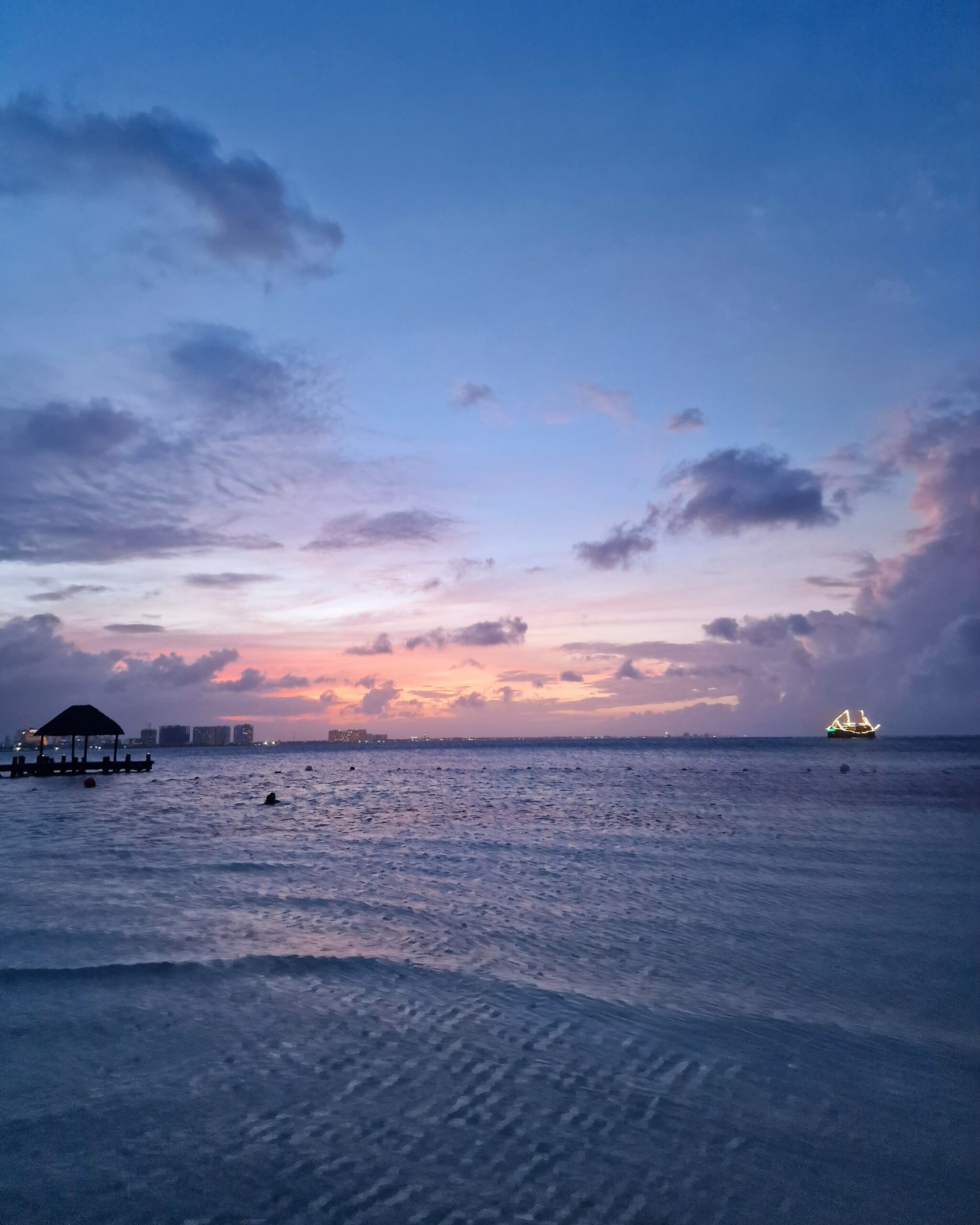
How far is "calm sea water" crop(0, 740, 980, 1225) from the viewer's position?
6.41 m

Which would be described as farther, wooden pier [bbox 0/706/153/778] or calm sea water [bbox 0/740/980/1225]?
wooden pier [bbox 0/706/153/778]

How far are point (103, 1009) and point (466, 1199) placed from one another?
662cm

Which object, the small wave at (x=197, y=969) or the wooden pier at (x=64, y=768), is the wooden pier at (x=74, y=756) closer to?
the wooden pier at (x=64, y=768)

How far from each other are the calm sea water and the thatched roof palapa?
136ft

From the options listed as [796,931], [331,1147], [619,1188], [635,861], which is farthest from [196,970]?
[635,861]

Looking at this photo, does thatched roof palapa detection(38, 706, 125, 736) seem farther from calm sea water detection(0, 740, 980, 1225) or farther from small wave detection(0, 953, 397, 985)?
small wave detection(0, 953, 397, 985)

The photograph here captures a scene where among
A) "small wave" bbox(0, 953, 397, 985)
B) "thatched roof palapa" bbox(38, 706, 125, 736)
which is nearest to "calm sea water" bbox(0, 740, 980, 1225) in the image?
"small wave" bbox(0, 953, 397, 985)

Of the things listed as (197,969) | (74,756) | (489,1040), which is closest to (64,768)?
(74,756)

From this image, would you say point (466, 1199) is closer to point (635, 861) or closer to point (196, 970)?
point (196, 970)

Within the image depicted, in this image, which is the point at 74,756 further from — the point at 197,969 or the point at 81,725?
the point at 197,969

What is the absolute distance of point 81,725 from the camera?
61.1m

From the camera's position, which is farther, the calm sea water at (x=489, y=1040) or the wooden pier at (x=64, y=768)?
the wooden pier at (x=64, y=768)

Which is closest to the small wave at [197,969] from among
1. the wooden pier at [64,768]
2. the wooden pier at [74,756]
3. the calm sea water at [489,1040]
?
the calm sea water at [489,1040]

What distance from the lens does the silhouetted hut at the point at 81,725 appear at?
6072 cm
